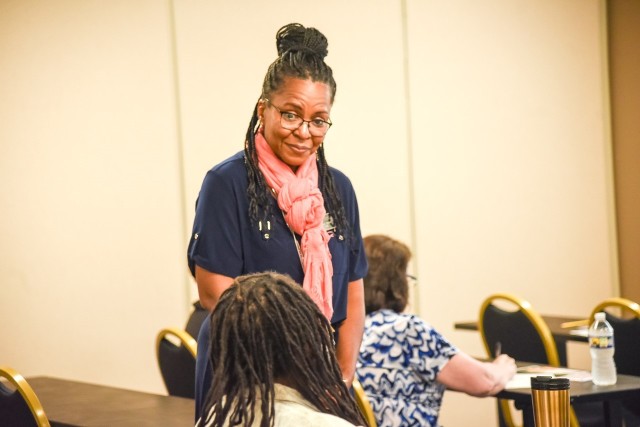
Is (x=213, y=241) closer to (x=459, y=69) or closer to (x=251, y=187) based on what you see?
(x=251, y=187)

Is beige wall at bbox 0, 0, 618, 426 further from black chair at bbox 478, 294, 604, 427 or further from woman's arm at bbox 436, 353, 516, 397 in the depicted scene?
woman's arm at bbox 436, 353, 516, 397

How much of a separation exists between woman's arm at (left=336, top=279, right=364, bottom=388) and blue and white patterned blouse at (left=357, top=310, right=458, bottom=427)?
87 centimetres

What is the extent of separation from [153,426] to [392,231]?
333 centimetres

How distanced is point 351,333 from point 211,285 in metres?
0.41

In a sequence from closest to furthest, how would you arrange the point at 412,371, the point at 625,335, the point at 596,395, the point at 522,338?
the point at 596,395 → the point at 412,371 → the point at 625,335 → the point at 522,338

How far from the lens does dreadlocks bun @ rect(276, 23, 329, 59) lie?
2293 mm

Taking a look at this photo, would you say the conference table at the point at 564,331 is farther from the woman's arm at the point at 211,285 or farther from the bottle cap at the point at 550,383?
the woman's arm at the point at 211,285

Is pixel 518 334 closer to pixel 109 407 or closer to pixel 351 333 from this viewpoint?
pixel 109 407

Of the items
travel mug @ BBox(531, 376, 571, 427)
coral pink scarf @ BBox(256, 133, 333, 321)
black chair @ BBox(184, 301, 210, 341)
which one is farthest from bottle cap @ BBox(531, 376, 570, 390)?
black chair @ BBox(184, 301, 210, 341)

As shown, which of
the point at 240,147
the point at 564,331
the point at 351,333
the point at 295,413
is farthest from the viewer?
the point at 240,147

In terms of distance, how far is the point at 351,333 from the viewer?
7.97ft

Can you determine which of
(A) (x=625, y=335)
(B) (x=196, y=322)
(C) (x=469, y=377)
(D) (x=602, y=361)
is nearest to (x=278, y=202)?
(C) (x=469, y=377)

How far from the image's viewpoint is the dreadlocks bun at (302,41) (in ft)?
7.52

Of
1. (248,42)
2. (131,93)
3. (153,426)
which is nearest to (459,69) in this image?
(248,42)
